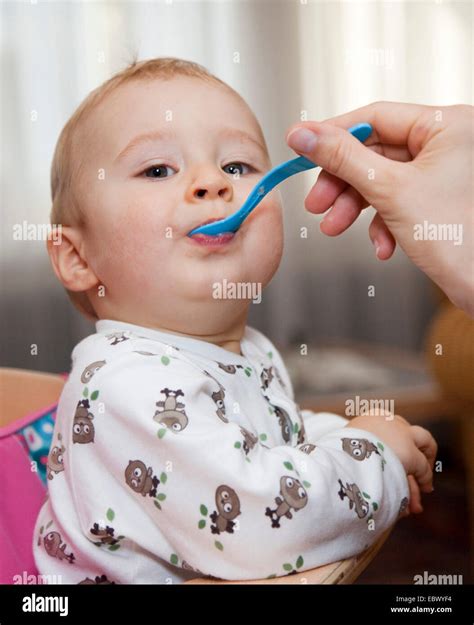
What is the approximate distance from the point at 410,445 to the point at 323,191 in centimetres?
29

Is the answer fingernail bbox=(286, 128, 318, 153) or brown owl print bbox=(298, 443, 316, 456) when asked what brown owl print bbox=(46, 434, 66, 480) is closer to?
brown owl print bbox=(298, 443, 316, 456)

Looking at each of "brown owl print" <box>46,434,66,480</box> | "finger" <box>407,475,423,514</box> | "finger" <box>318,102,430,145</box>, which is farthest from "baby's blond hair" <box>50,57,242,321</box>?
"finger" <box>407,475,423,514</box>

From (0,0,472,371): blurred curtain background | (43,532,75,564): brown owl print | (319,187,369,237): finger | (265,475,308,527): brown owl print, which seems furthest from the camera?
(0,0,472,371): blurred curtain background

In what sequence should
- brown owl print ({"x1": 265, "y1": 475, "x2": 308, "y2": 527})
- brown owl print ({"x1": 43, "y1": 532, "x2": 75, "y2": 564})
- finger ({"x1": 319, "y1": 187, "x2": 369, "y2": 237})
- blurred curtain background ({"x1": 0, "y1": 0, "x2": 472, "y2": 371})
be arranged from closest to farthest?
brown owl print ({"x1": 265, "y1": 475, "x2": 308, "y2": 527}) < brown owl print ({"x1": 43, "y1": 532, "x2": 75, "y2": 564}) < finger ({"x1": 319, "y1": 187, "x2": 369, "y2": 237}) < blurred curtain background ({"x1": 0, "y1": 0, "x2": 472, "y2": 371})

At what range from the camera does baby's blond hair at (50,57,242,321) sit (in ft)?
2.81

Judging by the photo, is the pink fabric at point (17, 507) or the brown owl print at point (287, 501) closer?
the brown owl print at point (287, 501)

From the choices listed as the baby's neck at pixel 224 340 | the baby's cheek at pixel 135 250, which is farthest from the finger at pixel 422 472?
the baby's cheek at pixel 135 250

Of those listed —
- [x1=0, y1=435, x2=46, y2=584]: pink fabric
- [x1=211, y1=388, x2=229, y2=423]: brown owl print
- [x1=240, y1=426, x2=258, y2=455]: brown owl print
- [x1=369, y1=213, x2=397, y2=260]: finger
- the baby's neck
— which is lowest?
[x1=0, y1=435, x2=46, y2=584]: pink fabric

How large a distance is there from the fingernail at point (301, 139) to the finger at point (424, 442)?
0.33 m

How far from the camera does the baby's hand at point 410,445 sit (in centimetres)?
79

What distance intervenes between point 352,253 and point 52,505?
5.64 ft

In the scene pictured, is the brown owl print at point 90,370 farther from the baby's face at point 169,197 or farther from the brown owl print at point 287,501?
the brown owl print at point 287,501

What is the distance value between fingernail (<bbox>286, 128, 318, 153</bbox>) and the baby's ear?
28 centimetres

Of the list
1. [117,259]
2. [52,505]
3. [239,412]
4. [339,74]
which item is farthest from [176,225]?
[339,74]
